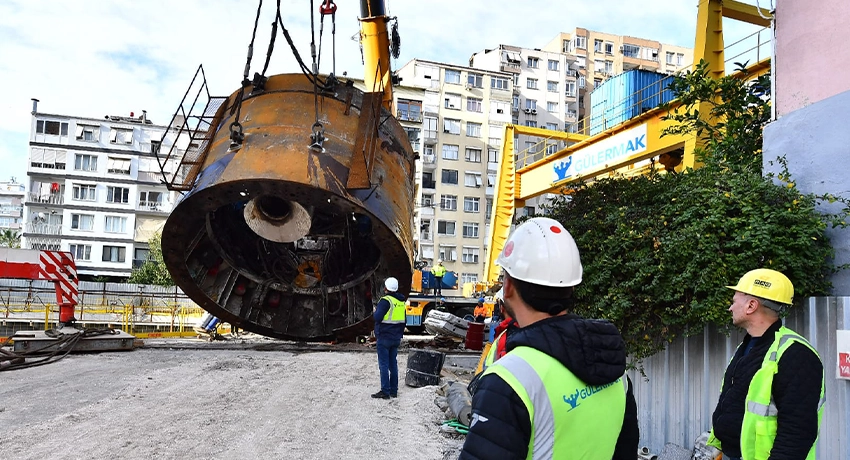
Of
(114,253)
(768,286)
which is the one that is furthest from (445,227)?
(768,286)

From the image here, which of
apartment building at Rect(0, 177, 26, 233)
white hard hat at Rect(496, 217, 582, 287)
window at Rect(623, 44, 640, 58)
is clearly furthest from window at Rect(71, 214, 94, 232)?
apartment building at Rect(0, 177, 26, 233)

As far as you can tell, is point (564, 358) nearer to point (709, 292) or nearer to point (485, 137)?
point (709, 292)

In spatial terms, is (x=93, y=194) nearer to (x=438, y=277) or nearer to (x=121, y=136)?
(x=121, y=136)

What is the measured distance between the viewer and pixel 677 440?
5.67m

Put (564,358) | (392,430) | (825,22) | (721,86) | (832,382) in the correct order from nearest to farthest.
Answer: (564,358), (832,382), (825,22), (392,430), (721,86)

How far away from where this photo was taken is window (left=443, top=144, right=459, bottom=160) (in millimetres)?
52312

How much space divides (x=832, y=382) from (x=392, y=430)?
142 inches

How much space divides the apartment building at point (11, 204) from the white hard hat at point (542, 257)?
362 ft

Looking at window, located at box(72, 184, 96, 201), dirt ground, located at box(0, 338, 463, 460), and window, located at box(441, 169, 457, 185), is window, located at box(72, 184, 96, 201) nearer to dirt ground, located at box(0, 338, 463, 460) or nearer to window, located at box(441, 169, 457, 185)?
window, located at box(441, 169, 457, 185)

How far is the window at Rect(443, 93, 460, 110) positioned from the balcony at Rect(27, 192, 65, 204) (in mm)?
28789

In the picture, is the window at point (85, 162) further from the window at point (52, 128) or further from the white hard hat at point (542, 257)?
the white hard hat at point (542, 257)

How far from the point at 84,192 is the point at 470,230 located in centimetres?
2782

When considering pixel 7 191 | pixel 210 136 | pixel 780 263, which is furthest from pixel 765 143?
pixel 7 191

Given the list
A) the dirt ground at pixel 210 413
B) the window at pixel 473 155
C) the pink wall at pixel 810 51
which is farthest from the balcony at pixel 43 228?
the pink wall at pixel 810 51
